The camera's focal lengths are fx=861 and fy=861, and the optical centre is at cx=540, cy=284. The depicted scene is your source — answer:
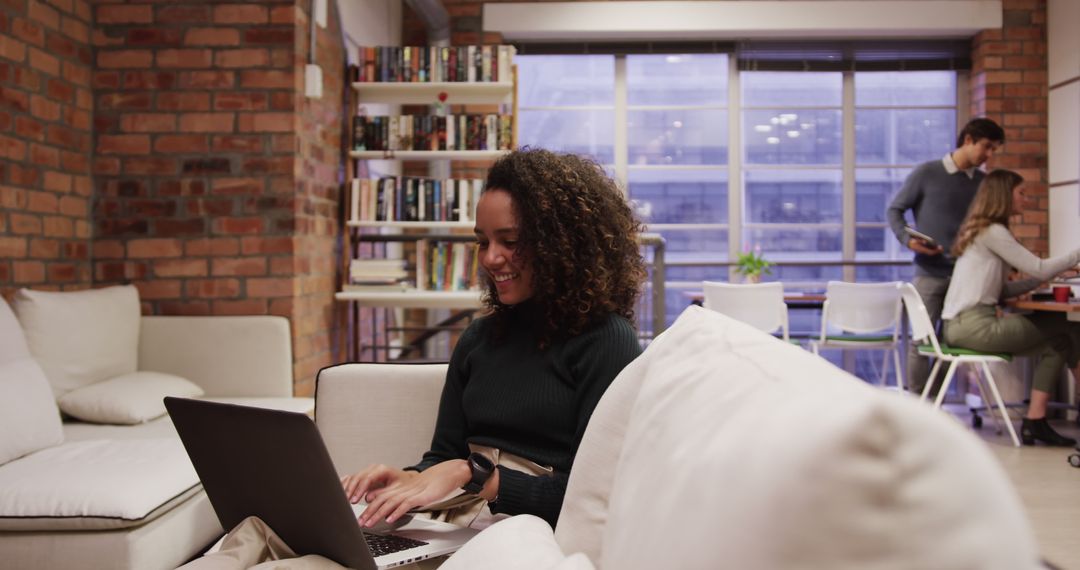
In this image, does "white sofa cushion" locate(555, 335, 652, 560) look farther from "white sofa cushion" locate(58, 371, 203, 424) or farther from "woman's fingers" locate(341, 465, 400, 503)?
"white sofa cushion" locate(58, 371, 203, 424)

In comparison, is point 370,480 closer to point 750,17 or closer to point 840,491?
point 840,491

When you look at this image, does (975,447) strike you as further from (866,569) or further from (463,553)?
(463,553)

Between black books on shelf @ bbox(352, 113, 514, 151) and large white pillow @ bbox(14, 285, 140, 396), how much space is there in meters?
1.48

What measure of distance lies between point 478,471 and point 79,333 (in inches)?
90.7

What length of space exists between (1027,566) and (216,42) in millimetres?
3895

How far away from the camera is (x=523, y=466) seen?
1.47m

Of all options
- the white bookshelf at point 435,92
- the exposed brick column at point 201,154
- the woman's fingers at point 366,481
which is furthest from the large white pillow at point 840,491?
the white bookshelf at point 435,92

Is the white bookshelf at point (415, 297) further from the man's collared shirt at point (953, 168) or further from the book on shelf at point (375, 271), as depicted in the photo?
the man's collared shirt at point (953, 168)

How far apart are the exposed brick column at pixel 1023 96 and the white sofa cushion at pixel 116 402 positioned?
575cm

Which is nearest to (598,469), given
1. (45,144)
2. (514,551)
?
(514,551)

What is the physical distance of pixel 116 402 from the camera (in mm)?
2949

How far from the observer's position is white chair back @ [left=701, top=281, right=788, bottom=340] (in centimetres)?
497

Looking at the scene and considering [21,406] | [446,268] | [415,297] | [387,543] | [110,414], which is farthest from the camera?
[446,268]

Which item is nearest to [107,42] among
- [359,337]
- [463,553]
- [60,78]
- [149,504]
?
[60,78]
